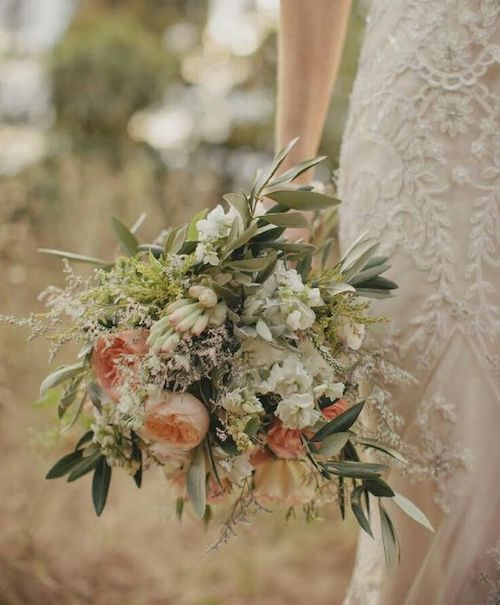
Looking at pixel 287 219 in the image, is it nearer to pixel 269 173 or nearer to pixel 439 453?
pixel 269 173

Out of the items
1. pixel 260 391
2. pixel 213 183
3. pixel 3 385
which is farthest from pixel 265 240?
pixel 213 183

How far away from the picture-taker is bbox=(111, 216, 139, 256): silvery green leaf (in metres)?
1.40

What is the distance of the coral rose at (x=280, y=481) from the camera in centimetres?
132

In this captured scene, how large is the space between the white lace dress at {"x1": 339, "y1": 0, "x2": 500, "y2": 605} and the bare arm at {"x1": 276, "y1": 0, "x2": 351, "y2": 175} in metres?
0.18

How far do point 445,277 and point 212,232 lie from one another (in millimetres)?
384

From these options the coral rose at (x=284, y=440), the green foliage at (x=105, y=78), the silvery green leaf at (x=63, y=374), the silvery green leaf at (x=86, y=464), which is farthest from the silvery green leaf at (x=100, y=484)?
the green foliage at (x=105, y=78)

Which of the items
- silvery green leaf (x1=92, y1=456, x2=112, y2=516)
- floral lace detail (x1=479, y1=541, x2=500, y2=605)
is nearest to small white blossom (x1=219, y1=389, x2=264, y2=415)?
silvery green leaf (x1=92, y1=456, x2=112, y2=516)

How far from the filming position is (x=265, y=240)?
48.3 inches

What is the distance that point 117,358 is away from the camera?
1190mm

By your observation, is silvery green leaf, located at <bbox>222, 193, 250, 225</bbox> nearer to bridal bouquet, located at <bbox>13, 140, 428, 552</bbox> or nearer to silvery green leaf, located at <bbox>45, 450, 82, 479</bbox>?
bridal bouquet, located at <bbox>13, 140, 428, 552</bbox>

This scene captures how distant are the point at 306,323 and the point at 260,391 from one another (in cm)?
11

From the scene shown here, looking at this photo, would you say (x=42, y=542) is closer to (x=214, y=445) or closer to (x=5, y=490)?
(x=5, y=490)

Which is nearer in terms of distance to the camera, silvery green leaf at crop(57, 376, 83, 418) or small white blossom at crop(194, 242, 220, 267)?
small white blossom at crop(194, 242, 220, 267)

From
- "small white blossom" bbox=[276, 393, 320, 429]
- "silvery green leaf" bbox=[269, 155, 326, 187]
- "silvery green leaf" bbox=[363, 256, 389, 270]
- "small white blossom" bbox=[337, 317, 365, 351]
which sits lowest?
"small white blossom" bbox=[276, 393, 320, 429]
